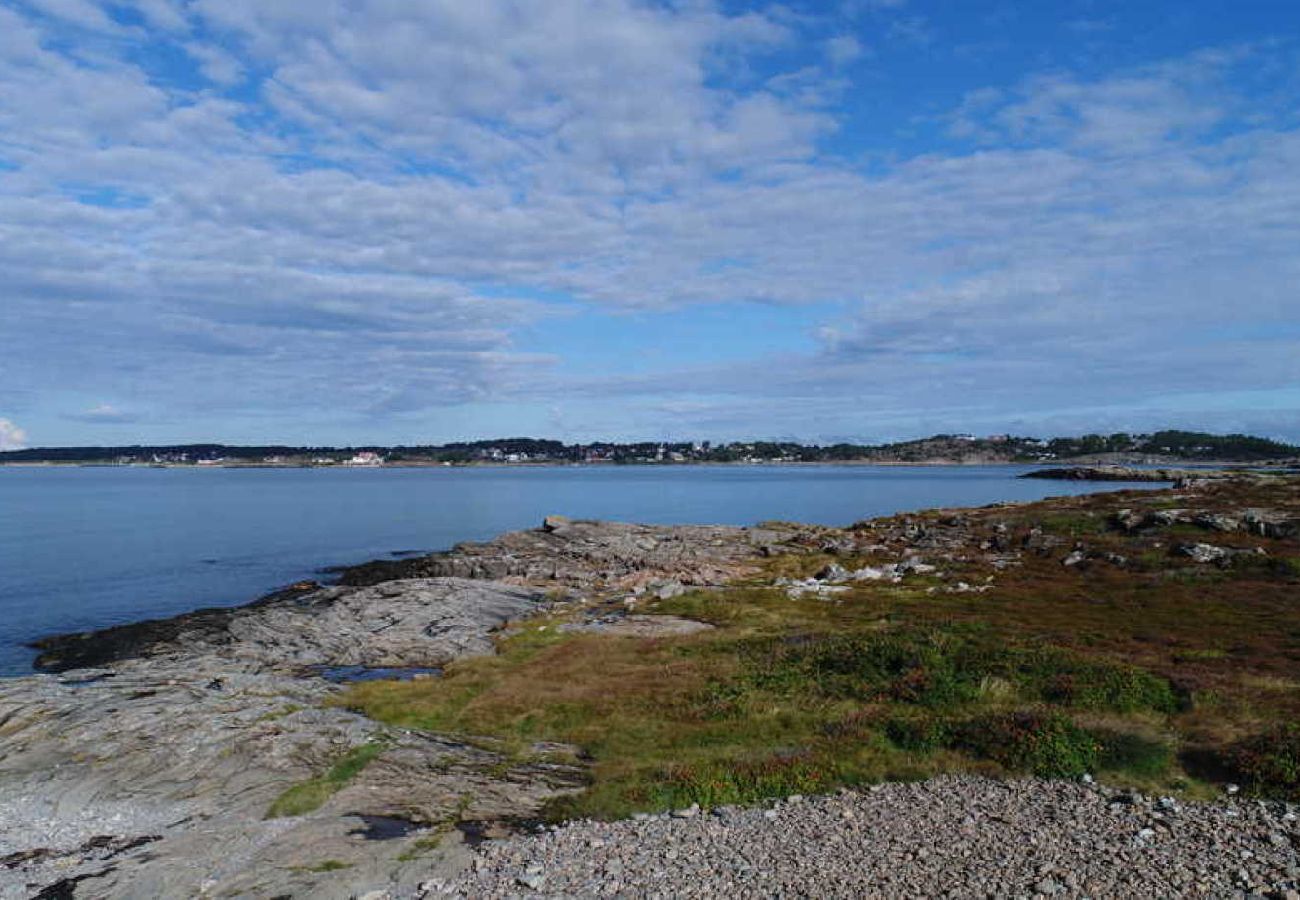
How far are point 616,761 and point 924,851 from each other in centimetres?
899

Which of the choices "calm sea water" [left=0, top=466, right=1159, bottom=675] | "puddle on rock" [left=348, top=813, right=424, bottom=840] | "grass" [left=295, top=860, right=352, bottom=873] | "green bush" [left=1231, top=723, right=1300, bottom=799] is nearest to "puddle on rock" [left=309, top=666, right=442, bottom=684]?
"calm sea water" [left=0, top=466, right=1159, bottom=675]

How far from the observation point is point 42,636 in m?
47.9

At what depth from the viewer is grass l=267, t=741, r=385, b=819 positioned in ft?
65.0

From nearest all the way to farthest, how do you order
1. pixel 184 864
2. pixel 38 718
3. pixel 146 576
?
pixel 184 864, pixel 38 718, pixel 146 576

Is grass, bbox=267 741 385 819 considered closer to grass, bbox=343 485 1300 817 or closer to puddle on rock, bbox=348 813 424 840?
puddle on rock, bbox=348 813 424 840

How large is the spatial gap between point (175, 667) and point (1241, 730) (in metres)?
35.1

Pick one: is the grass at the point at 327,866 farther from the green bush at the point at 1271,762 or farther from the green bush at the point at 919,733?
the green bush at the point at 1271,762

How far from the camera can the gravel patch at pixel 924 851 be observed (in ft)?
48.7

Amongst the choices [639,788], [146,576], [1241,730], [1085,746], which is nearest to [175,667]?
[639,788]

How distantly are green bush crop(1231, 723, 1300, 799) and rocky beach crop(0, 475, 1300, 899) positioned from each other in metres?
0.15

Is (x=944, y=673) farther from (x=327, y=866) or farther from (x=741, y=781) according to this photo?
(x=327, y=866)

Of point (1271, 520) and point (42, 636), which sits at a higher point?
point (1271, 520)

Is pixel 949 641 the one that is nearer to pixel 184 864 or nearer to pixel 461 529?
pixel 184 864

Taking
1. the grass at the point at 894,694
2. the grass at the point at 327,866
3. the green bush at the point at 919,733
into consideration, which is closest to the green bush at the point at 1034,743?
the grass at the point at 894,694
